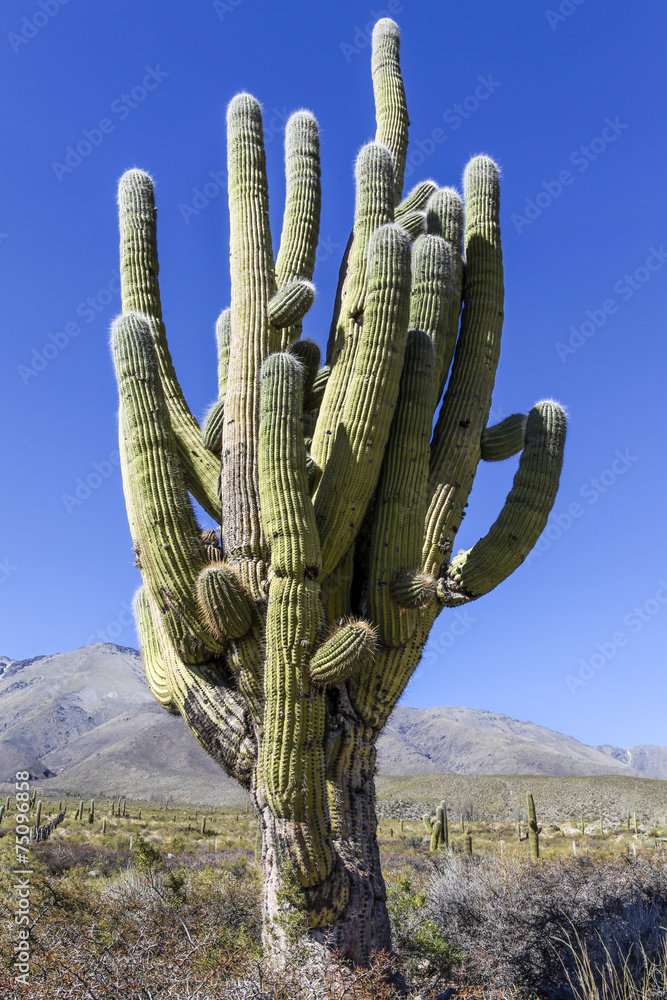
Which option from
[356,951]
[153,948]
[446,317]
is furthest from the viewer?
[446,317]

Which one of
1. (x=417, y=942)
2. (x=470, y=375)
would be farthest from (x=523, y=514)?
(x=417, y=942)

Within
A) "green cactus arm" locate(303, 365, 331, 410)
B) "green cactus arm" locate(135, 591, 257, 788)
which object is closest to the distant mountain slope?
"green cactus arm" locate(303, 365, 331, 410)

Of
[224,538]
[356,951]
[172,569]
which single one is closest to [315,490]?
[224,538]

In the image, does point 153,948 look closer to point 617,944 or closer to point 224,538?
point 224,538

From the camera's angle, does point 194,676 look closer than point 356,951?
No

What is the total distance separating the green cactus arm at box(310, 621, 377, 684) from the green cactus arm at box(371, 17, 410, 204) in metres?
4.67

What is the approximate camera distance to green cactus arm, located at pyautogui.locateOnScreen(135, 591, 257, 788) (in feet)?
19.2

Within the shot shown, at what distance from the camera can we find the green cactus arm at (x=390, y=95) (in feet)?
26.9

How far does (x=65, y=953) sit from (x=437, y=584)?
12.0ft

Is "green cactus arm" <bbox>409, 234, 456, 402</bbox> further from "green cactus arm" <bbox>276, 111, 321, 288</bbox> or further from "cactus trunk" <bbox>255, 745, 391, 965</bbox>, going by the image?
"cactus trunk" <bbox>255, 745, 391, 965</bbox>

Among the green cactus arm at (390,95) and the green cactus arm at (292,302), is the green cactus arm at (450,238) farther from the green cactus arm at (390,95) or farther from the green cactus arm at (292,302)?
the green cactus arm at (292,302)

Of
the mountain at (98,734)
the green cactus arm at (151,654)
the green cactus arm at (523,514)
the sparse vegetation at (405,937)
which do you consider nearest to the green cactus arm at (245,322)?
the green cactus arm at (151,654)

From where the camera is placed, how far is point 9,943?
17.1ft

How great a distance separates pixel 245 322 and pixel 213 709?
3164 millimetres
